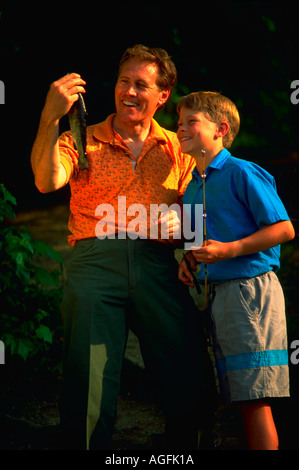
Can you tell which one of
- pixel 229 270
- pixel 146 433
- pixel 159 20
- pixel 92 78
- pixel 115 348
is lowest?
pixel 146 433

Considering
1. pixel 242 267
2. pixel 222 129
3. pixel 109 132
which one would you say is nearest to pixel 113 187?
pixel 109 132

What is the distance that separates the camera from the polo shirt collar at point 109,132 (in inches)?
109

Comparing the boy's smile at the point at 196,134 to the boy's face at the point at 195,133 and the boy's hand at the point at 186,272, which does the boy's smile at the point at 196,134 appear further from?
the boy's hand at the point at 186,272

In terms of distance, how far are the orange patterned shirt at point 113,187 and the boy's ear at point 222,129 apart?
276 mm

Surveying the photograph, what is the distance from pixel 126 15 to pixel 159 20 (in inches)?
9.3

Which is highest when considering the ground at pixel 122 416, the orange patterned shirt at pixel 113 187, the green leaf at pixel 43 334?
the orange patterned shirt at pixel 113 187

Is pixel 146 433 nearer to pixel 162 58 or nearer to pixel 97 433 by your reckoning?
pixel 97 433

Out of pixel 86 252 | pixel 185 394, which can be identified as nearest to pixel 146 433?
pixel 185 394

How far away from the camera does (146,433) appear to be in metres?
3.78

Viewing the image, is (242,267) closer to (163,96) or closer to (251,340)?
(251,340)

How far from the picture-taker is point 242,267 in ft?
8.36

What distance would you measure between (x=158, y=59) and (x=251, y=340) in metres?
1.29

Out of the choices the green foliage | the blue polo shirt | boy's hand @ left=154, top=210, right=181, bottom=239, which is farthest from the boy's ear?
the green foliage

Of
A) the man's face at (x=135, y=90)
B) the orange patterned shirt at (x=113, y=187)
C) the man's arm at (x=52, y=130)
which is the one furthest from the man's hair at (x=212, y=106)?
the man's arm at (x=52, y=130)
